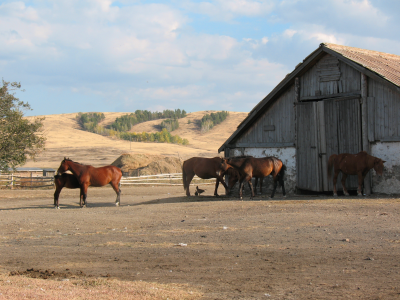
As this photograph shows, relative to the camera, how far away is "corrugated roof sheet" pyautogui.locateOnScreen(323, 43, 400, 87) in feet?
55.5

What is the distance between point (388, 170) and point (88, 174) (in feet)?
39.4

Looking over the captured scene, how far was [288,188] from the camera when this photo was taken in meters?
20.1

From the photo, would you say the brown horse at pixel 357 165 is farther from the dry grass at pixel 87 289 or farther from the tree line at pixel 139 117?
the tree line at pixel 139 117

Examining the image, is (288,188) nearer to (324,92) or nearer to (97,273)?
(324,92)

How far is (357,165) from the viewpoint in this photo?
16.5 meters

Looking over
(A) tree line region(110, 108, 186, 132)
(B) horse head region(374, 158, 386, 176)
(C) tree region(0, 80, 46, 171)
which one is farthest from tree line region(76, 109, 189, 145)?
(B) horse head region(374, 158, 386, 176)

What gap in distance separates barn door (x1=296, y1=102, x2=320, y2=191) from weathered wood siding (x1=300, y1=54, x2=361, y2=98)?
75 cm

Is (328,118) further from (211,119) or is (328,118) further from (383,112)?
(211,119)

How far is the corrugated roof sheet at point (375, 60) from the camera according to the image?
1692 cm

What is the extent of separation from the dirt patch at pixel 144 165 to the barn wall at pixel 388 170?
1033 inches

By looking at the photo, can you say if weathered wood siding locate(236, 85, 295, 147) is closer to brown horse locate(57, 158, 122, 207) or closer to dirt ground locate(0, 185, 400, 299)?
dirt ground locate(0, 185, 400, 299)

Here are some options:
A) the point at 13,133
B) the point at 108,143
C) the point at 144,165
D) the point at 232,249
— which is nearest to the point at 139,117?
the point at 108,143

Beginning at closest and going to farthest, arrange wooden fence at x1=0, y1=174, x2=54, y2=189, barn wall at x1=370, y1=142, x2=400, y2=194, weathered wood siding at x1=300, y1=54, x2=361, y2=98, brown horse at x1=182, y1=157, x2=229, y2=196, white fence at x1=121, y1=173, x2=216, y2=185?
1. barn wall at x1=370, y1=142, x2=400, y2=194
2. weathered wood siding at x1=300, y1=54, x2=361, y2=98
3. brown horse at x1=182, y1=157, x2=229, y2=196
4. wooden fence at x1=0, y1=174, x2=54, y2=189
5. white fence at x1=121, y1=173, x2=216, y2=185

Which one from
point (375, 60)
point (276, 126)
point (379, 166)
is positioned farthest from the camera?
point (276, 126)
